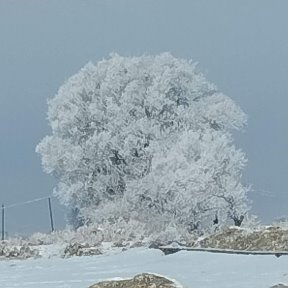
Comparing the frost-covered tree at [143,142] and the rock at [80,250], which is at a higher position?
the frost-covered tree at [143,142]

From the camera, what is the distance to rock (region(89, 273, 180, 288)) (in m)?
8.85

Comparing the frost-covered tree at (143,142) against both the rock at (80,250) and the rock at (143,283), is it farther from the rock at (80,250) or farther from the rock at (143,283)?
the rock at (143,283)

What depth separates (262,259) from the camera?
38.9ft

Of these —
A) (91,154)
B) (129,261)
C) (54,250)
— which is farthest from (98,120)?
A: (129,261)

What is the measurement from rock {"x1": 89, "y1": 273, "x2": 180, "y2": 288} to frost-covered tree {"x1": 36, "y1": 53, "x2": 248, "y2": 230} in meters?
19.6

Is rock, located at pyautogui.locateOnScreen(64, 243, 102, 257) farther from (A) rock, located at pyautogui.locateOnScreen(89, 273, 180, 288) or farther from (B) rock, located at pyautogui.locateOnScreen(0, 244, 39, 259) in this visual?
(A) rock, located at pyautogui.locateOnScreen(89, 273, 180, 288)

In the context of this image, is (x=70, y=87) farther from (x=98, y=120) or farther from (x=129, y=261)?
(x=129, y=261)

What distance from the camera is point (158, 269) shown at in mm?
11992

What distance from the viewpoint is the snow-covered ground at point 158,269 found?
10.5 meters

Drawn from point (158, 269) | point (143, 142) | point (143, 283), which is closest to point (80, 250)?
point (158, 269)

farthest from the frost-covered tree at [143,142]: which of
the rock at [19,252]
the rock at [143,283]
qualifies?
the rock at [143,283]

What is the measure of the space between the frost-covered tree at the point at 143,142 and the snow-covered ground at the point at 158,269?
Result: 1451cm

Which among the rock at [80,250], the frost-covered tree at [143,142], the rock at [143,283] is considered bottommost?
the rock at [143,283]

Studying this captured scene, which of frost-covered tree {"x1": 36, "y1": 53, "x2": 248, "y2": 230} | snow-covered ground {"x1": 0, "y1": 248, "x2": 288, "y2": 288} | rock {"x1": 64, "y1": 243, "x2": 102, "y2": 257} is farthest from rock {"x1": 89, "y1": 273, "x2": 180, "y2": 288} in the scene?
frost-covered tree {"x1": 36, "y1": 53, "x2": 248, "y2": 230}
